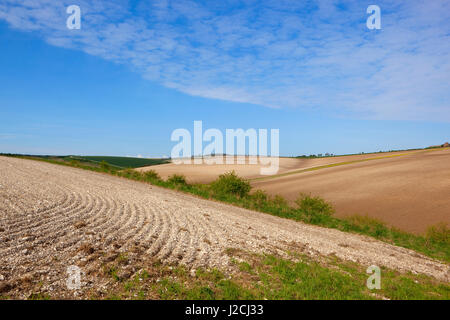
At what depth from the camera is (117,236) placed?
9805 millimetres

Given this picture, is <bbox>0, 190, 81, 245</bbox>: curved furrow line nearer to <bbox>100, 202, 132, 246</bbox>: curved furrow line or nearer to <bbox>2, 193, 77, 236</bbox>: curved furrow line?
<bbox>2, 193, 77, 236</bbox>: curved furrow line

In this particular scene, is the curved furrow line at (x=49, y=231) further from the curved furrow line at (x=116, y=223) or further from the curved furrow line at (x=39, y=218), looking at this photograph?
the curved furrow line at (x=116, y=223)

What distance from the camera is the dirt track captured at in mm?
7523

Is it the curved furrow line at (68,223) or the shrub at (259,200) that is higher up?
the curved furrow line at (68,223)

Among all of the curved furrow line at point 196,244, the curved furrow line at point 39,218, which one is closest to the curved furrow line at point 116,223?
the curved furrow line at point 39,218

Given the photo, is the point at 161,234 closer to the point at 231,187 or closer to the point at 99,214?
the point at 99,214

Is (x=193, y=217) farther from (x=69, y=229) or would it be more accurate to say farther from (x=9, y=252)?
(x=9, y=252)

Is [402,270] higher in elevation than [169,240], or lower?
lower

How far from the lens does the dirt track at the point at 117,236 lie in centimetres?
752

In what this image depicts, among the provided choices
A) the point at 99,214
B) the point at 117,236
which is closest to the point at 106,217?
the point at 99,214
